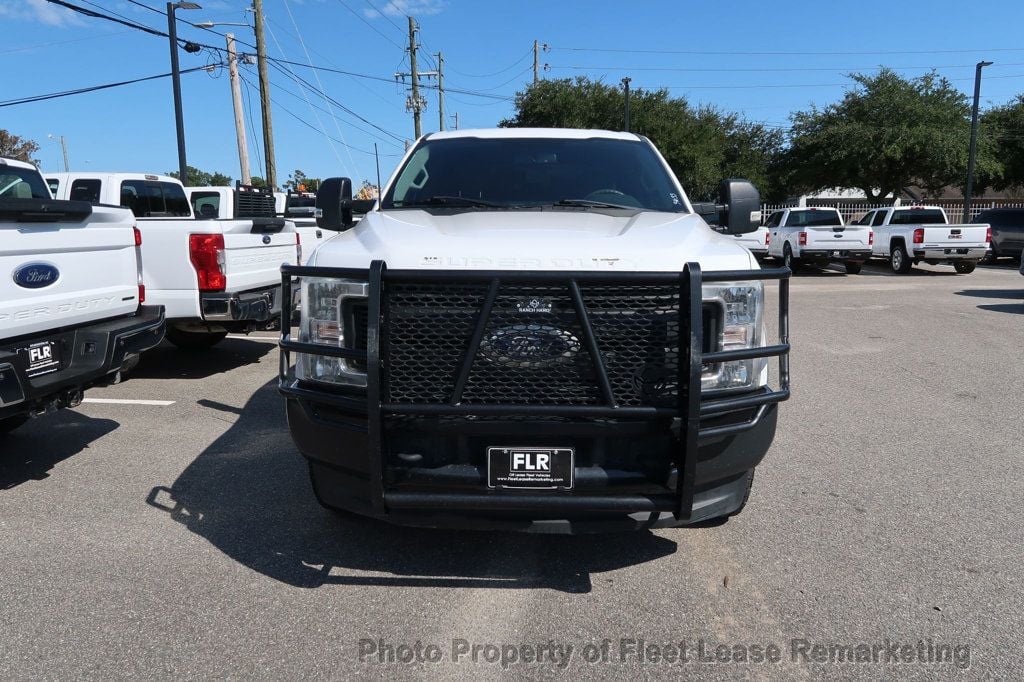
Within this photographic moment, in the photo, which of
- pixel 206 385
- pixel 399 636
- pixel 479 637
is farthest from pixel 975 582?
pixel 206 385

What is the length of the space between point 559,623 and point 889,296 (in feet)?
44.7

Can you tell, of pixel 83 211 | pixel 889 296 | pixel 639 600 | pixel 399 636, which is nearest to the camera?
pixel 399 636

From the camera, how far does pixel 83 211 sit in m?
4.53

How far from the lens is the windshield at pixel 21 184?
5926 millimetres

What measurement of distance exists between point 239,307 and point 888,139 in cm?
3690

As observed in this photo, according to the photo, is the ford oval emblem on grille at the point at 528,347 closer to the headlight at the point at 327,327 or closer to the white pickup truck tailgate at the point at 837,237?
A: the headlight at the point at 327,327

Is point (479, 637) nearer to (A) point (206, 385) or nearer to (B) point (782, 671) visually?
(B) point (782, 671)

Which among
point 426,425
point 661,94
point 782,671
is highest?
point 661,94

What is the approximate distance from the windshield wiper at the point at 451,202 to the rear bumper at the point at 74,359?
6.57 ft

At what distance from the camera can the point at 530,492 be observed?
2.77 meters

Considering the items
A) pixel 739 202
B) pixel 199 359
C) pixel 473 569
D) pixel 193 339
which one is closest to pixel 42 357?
pixel 473 569

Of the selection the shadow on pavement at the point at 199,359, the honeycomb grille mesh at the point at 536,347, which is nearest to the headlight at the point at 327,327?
the honeycomb grille mesh at the point at 536,347

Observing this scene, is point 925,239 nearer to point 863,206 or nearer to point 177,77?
point 177,77

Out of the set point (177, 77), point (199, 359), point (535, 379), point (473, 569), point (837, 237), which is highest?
point (177, 77)
